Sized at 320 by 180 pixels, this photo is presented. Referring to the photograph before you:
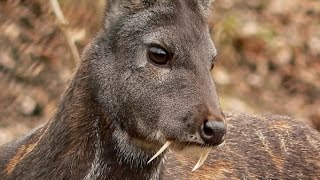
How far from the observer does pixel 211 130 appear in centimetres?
542

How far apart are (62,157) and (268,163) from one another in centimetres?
230

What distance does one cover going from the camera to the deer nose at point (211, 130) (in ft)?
17.8

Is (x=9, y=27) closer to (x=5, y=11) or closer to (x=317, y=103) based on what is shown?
(x=5, y=11)

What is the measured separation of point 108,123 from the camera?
19.2 feet

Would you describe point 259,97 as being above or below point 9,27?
below

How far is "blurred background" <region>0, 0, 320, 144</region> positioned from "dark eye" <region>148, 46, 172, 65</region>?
10.9ft

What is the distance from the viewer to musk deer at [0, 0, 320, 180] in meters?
5.58

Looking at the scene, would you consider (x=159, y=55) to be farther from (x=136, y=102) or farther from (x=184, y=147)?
(x=184, y=147)

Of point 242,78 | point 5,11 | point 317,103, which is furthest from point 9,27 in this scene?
point 317,103

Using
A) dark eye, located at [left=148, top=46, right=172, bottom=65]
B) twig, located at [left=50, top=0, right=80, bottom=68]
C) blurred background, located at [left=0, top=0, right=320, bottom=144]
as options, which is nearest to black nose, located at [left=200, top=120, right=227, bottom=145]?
dark eye, located at [left=148, top=46, right=172, bottom=65]

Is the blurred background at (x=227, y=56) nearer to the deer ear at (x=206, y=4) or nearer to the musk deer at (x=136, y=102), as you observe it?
the deer ear at (x=206, y=4)

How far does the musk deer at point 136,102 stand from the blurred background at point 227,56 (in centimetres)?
305

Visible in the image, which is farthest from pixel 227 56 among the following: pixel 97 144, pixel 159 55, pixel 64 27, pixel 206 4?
pixel 159 55

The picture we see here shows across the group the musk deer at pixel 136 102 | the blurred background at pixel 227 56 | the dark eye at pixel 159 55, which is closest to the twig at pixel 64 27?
the blurred background at pixel 227 56
